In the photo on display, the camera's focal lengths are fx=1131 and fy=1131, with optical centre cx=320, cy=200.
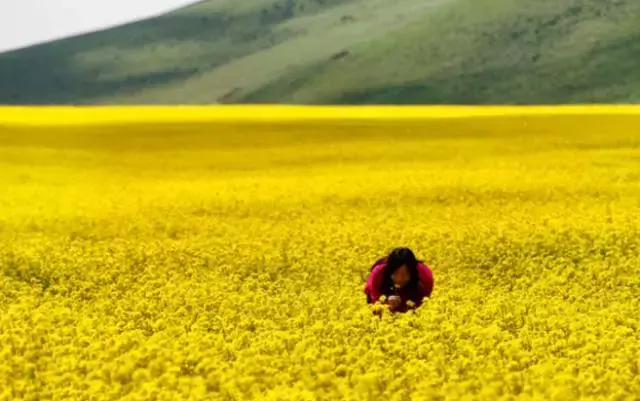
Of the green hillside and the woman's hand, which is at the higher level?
the woman's hand

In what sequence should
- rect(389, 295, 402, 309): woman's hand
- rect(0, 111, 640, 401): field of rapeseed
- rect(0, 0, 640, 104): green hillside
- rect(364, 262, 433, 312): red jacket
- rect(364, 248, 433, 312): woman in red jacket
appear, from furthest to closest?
1. rect(0, 0, 640, 104): green hillside
2. rect(364, 262, 433, 312): red jacket
3. rect(364, 248, 433, 312): woman in red jacket
4. rect(389, 295, 402, 309): woman's hand
5. rect(0, 111, 640, 401): field of rapeseed

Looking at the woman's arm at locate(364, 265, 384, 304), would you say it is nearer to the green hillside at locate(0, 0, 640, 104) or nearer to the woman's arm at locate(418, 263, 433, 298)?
the woman's arm at locate(418, 263, 433, 298)

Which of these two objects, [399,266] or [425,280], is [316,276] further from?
[399,266]

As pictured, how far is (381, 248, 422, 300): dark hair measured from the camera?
9867mm

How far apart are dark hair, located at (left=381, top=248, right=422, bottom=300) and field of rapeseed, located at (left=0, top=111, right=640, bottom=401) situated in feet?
0.97

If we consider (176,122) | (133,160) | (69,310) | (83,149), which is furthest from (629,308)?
(176,122)

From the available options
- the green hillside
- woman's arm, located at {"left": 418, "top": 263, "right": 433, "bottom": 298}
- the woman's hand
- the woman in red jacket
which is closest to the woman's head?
the woman in red jacket

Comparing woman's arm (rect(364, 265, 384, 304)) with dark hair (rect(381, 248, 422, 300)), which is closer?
dark hair (rect(381, 248, 422, 300))

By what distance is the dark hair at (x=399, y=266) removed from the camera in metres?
9.87

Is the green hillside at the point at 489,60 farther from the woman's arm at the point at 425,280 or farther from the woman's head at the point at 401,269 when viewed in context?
the woman's head at the point at 401,269

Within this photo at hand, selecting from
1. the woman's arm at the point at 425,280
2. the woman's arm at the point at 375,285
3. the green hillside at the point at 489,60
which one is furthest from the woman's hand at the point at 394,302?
the green hillside at the point at 489,60

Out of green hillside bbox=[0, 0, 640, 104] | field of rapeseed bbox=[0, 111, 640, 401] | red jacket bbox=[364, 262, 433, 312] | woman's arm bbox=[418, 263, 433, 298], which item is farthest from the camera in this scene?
green hillside bbox=[0, 0, 640, 104]

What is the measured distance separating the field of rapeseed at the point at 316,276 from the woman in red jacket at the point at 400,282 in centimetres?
27

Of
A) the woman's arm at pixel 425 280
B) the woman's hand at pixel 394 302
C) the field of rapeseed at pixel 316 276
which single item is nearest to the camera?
the field of rapeseed at pixel 316 276
